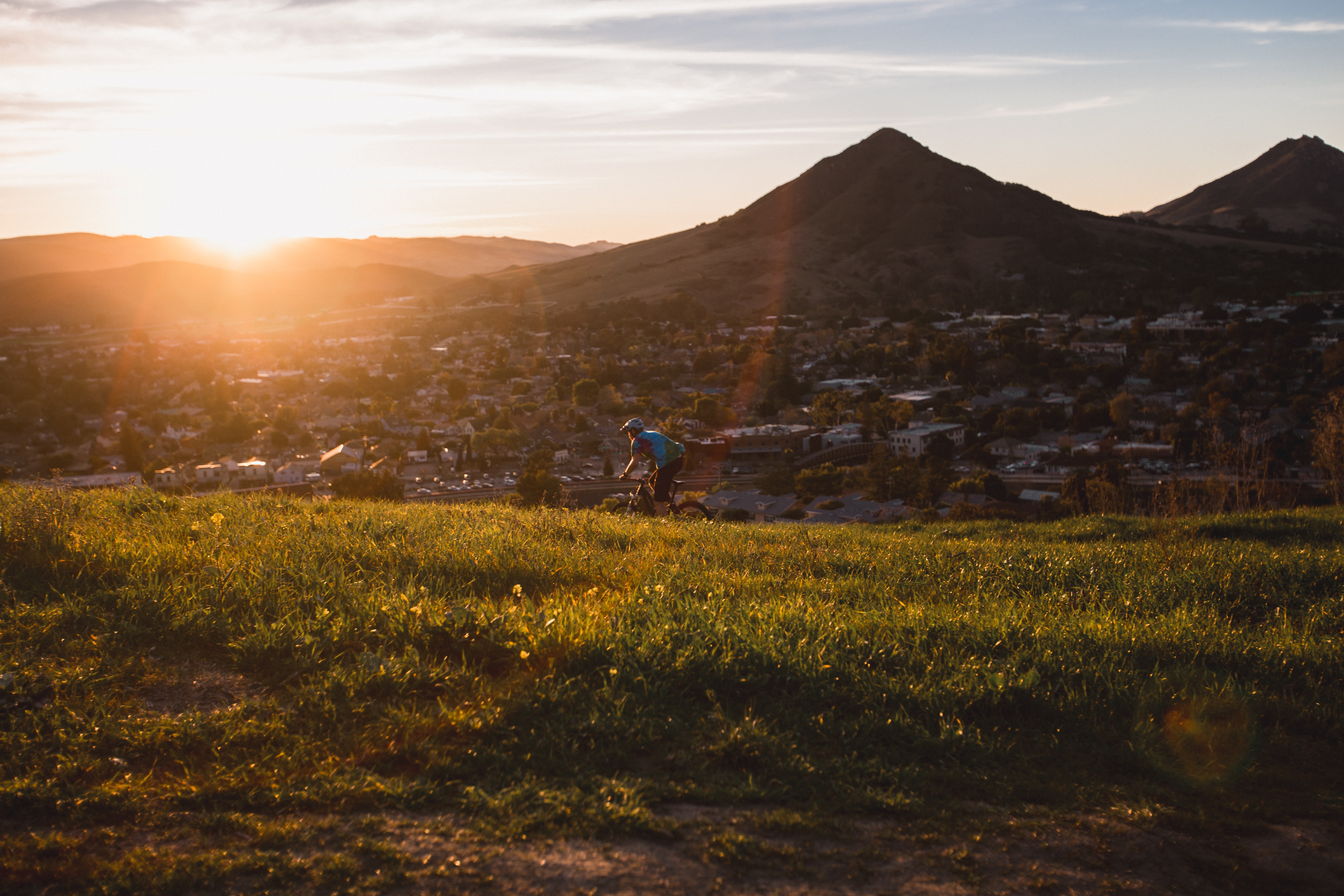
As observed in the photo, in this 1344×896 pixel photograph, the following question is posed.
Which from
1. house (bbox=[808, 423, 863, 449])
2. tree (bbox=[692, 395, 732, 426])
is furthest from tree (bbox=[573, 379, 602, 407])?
house (bbox=[808, 423, 863, 449])

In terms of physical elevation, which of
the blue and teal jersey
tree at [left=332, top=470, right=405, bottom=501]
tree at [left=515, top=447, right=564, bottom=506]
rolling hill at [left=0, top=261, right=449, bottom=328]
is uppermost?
rolling hill at [left=0, top=261, right=449, bottom=328]

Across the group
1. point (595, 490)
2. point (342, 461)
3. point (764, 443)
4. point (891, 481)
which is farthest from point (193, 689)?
point (764, 443)

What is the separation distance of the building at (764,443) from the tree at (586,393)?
10.4m

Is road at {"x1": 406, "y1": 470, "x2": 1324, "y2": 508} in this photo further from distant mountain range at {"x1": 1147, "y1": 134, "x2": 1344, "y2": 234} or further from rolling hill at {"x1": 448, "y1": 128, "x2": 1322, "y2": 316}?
distant mountain range at {"x1": 1147, "y1": 134, "x2": 1344, "y2": 234}

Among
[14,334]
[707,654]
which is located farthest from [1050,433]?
[14,334]

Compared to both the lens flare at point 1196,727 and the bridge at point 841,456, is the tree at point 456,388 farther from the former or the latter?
the lens flare at point 1196,727

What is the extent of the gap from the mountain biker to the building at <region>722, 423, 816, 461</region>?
23.8 meters

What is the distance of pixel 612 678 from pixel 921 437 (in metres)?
32.4

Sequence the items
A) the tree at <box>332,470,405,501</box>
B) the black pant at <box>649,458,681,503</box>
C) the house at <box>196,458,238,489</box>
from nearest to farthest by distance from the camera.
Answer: the black pant at <box>649,458,681,503</box> → the tree at <box>332,470,405,501</box> → the house at <box>196,458,238,489</box>

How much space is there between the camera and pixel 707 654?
13.1 ft

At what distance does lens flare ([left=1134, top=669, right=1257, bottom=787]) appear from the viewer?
11.2ft

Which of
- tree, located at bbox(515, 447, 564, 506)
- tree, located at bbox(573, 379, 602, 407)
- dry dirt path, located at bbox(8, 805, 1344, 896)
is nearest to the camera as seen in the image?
dry dirt path, located at bbox(8, 805, 1344, 896)

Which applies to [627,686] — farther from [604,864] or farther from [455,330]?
[455,330]

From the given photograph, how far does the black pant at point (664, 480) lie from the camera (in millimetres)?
9812
